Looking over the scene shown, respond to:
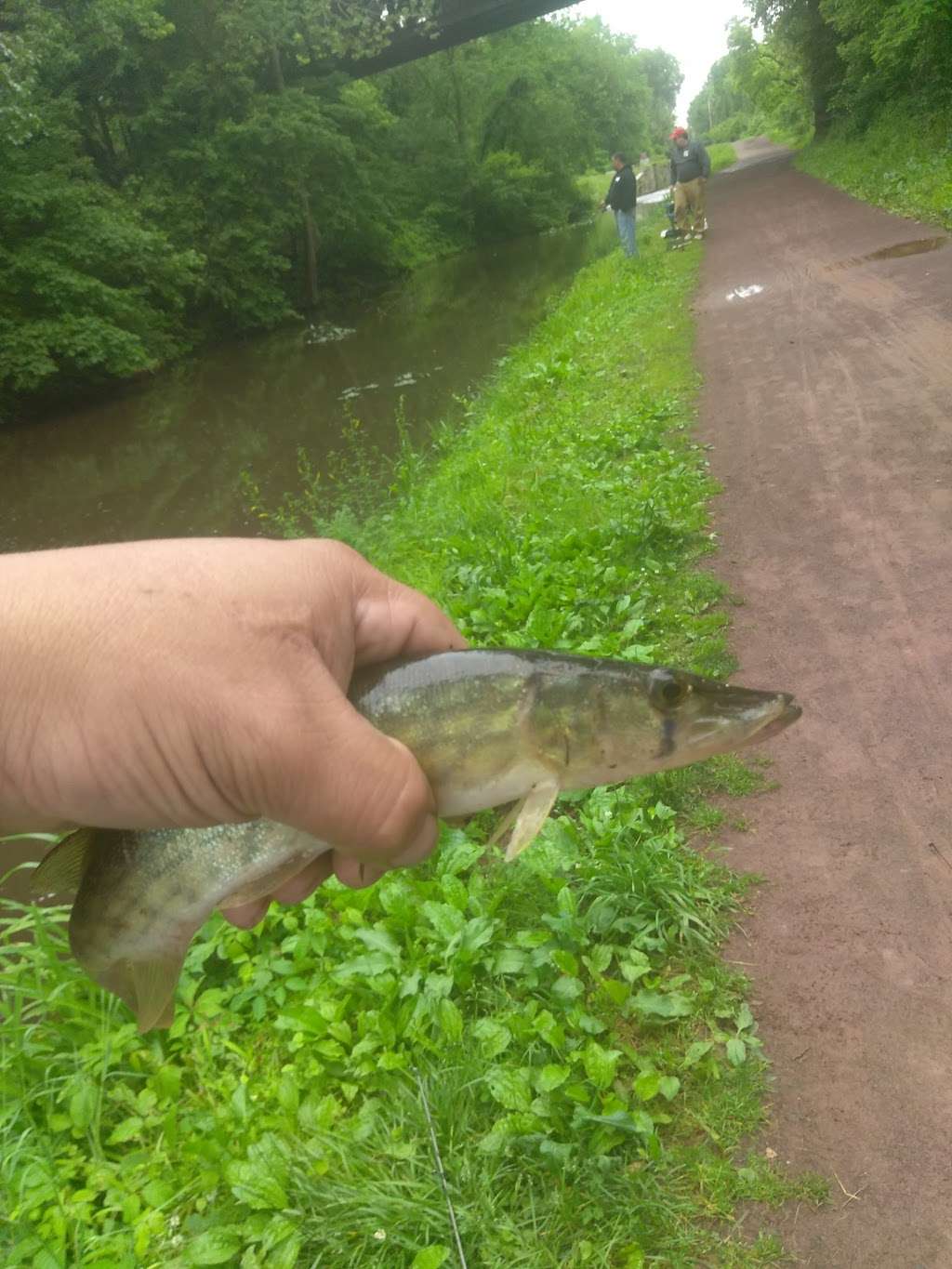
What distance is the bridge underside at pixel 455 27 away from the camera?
30.0 metres

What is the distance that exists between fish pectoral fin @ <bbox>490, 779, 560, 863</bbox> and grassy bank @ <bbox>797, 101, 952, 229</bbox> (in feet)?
47.3

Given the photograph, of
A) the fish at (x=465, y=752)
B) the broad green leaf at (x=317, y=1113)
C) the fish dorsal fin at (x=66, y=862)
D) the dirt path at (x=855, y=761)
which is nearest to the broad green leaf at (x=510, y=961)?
the broad green leaf at (x=317, y=1113)

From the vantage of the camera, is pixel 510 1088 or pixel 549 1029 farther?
pixel 549 1029

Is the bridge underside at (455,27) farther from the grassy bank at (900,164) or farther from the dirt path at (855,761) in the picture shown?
the dirt path at (855,761)

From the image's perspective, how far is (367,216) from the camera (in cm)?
3459

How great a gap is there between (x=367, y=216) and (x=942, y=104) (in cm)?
2113

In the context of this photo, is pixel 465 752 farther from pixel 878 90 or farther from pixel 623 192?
pixel 878 90

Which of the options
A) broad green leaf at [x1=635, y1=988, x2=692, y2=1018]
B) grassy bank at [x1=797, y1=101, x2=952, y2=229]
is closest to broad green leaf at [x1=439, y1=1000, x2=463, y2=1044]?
broad green leaf at [x1=635, y1=988, x2=692, y2=1018]

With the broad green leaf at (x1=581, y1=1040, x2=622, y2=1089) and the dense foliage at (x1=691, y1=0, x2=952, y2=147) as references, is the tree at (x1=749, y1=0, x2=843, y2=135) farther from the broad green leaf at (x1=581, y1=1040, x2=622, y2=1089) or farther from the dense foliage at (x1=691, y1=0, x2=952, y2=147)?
the broad green leaf at (x1=581, y1=1040, x2=622, y2=1089)

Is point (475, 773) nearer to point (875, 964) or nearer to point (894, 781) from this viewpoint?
point (875, 964)

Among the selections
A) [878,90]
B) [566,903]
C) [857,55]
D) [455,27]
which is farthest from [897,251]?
[455,27]

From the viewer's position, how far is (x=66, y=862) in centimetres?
238

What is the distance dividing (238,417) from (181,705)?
1748 cm

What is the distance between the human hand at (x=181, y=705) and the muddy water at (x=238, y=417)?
935cm
